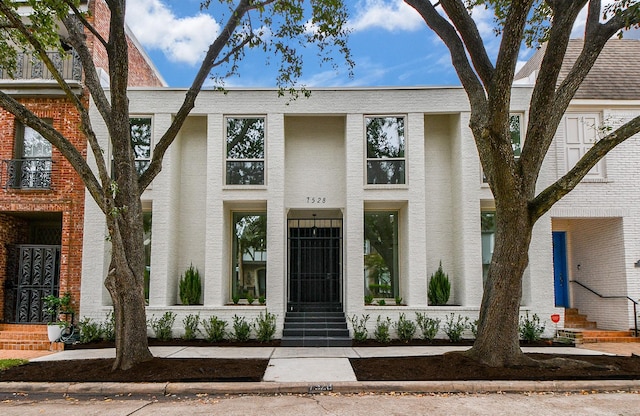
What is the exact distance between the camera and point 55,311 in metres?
11.3

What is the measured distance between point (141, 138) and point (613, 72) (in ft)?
42.8

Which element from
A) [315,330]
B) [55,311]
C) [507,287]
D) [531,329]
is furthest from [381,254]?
[55,311]

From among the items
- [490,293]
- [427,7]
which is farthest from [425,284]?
[427,7]

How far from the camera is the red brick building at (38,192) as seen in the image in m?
11.7

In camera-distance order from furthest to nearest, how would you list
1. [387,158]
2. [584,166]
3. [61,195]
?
[387,158] < [61,195] < [584,166]

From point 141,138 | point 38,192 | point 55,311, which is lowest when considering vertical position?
point 55,311

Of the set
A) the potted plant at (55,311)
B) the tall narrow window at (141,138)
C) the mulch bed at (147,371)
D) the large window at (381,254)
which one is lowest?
the mulch bed at (147,371)

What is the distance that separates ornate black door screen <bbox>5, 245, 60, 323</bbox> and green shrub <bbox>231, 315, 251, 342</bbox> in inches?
184

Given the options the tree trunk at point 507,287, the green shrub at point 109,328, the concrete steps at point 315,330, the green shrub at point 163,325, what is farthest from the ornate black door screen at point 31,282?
the tree trunk at point 507,287

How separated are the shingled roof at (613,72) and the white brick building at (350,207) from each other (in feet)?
1.31

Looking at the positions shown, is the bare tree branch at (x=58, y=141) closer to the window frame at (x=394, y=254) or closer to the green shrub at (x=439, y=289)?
the window frame at (x=394, y=254)

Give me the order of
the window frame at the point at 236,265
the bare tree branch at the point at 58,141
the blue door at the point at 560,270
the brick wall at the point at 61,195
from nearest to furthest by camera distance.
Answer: the bare tree branch at the point at 58,141 → the brick wall at the point at 61,195 → the window frame at the point at 236,265 → the blue door at the point at 560,270

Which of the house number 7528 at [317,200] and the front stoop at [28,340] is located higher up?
the house number 7528 at [317,200]

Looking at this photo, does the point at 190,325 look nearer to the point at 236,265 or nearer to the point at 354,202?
the point at 236,265
